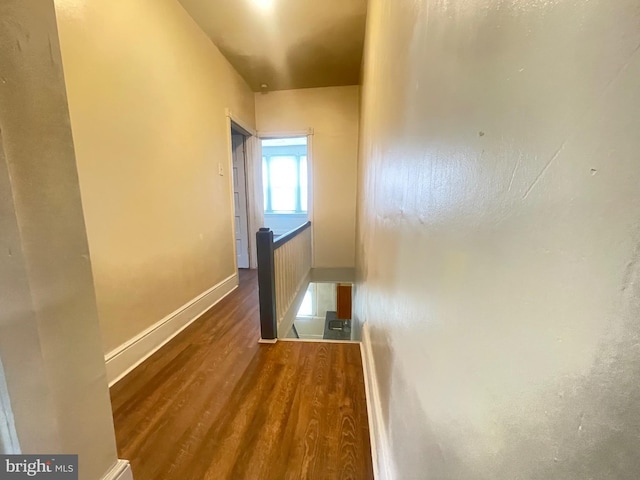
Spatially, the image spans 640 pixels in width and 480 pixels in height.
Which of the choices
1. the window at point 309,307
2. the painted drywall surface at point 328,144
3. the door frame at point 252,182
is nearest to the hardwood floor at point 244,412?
the door frame at point 252,182

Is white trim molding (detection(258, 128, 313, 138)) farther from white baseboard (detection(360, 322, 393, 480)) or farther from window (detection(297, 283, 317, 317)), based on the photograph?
window (detection(297, 283, 317, 317))

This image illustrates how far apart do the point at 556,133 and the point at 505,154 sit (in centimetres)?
7

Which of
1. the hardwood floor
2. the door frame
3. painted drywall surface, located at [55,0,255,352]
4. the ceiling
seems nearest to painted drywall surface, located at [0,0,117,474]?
the hardwood floor

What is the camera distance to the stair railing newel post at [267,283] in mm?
1991

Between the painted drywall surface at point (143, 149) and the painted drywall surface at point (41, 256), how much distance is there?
88 centimetres

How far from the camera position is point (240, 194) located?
4184mm

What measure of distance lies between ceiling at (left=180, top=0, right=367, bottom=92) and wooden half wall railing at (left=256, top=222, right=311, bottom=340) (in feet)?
6.43

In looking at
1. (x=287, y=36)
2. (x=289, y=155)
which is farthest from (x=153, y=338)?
(x=289, y=155)

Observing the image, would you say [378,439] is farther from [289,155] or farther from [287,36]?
[289,155]

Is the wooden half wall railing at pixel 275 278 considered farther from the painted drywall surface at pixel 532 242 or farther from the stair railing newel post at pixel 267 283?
the painted drywall surface at pixel 532 242

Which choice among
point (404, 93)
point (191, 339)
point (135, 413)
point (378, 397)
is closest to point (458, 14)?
point (404, 93)

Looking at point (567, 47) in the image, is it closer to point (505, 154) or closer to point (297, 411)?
point (505, 154)

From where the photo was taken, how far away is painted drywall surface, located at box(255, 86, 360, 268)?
3988 millimetres

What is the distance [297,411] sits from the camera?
4.69 ft
